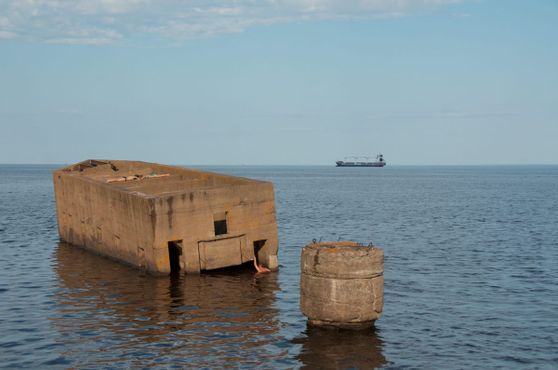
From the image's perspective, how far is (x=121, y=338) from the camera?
1468cm

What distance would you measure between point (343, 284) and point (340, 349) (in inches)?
52.6

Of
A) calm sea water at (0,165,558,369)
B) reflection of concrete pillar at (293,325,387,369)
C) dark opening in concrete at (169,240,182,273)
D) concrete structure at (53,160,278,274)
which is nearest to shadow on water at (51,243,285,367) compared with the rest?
calm sea water at (0,165,558,369)

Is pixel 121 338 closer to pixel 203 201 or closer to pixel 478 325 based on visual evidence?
pixel 203 201

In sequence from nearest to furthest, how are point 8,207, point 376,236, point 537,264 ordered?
point 537,264 < point 376,236 < point 8,207

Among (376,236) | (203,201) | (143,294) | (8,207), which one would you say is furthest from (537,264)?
(8,207)

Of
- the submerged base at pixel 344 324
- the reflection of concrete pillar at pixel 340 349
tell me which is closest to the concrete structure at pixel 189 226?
the reflection of concrete pillar at pixel 340 349

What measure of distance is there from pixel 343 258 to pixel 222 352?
10.5 ft

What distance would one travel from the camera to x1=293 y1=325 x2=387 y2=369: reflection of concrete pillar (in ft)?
42.0

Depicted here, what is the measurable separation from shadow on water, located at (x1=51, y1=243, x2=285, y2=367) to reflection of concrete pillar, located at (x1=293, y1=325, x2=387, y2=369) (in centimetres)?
76

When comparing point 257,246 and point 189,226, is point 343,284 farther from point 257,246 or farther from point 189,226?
point 257,246

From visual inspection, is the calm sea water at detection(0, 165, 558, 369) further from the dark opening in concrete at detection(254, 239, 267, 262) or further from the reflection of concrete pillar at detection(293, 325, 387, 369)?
the dark opening in concrete at detection(254, 239, 267, 262)

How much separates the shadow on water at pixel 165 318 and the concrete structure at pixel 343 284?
1.43 m

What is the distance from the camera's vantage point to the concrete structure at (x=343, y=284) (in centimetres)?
1382

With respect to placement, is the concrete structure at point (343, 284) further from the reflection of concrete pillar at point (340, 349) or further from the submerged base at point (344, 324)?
the reflection of concrete pillar at point (340, 349)
